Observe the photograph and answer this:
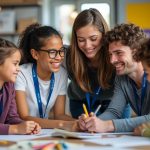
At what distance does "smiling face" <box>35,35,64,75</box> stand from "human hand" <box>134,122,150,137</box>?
68cm

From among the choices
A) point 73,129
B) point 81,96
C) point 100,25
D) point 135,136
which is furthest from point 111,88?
point 135,136

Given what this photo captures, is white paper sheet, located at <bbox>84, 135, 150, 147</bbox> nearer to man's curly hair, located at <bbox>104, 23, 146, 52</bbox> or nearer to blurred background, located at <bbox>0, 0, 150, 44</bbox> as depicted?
man's curly hair, located at <bbox>104, 23, 146, 52</bbox>

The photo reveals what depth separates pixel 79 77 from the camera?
2139 millimetres

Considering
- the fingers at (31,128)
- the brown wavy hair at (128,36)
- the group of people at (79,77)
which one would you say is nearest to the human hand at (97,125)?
the group of people at (79,77)

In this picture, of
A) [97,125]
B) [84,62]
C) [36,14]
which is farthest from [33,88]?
[36,14]

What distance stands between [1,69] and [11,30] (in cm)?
356

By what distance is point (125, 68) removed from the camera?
72.3 inches

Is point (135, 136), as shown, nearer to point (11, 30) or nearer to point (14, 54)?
point (14, 54)

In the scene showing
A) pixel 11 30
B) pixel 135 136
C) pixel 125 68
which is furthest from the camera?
pixel 11 30

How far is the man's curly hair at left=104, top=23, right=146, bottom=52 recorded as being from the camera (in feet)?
6.05

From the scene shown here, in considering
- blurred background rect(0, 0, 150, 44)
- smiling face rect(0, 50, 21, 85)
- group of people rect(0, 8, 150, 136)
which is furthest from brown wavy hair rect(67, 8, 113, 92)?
blurred background rect(0, 0, 150, 44)

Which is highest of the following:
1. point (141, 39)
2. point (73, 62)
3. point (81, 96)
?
point (141, 39)

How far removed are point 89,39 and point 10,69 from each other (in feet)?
1.61

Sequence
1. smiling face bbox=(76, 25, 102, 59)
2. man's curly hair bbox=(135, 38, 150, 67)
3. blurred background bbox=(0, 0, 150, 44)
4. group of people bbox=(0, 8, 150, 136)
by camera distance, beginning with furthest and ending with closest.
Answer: blurred background bbox=(0, 0, 150, 44), smiling face bbox=(76, 25, 102, 59), group of people bbox=(0, 8, 150, 136), man's curly hair bbox=(135, 38, 150, 67)
